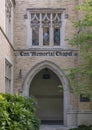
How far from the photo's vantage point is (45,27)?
786 inches

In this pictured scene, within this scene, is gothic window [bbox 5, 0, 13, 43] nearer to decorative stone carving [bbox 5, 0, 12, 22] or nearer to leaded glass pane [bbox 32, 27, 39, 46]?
decorative stone carving [bbox 5, 0, 12, 22]

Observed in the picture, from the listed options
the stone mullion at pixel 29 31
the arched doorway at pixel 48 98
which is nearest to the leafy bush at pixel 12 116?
the stone mullion at pixel 29 31

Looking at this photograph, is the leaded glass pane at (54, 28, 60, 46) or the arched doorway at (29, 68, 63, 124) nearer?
the leaded glass pane at (54, 28, 60, 46)

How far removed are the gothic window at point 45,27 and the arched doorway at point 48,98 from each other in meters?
4.71

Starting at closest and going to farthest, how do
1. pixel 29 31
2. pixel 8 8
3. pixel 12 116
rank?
pixel 12 116 → pixel 8 8 → pixel 29 31

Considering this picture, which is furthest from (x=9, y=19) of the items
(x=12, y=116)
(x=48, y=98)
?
(x=12, y=116)

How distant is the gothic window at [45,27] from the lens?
1983 cm

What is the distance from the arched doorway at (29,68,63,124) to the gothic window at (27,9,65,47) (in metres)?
4.71

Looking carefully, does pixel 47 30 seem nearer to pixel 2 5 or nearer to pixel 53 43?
pixel 53 43

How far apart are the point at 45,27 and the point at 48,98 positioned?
5947 mm

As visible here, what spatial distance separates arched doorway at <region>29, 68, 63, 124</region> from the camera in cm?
2431

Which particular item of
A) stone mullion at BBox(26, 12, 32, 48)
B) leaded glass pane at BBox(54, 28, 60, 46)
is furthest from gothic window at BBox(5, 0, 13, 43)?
leaded glass pane at BBox(54, 28, 60, 46)

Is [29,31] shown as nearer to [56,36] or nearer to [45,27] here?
[45,27]

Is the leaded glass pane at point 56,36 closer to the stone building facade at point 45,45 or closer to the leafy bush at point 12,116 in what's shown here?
the stone building facade at point 45,45
